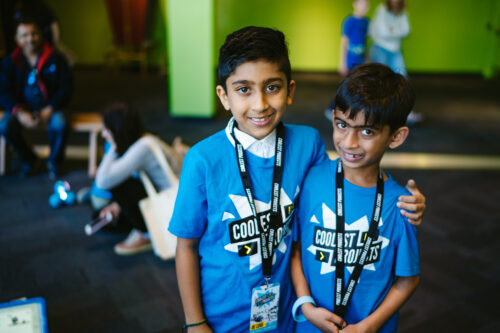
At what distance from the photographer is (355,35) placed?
5410mm

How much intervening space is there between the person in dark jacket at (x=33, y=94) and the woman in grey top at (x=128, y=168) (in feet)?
5.35

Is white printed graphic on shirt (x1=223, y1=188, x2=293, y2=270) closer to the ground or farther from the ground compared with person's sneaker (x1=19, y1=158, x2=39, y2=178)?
farther from the ground

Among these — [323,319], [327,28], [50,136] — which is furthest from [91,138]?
[327,28]

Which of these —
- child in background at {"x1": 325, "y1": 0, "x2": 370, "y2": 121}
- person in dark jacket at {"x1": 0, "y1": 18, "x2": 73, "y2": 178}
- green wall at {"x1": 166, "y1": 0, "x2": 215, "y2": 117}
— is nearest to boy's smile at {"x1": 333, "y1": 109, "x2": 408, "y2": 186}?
person in dark jacket at {"x1": 0, "y1": 18, "x2": 73, "y2": 178}

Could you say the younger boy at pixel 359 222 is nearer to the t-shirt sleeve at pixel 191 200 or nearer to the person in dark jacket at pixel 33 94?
the t-shirt sleeve at pixel 191 200

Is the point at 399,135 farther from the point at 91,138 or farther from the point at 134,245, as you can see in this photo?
the point at 91,138

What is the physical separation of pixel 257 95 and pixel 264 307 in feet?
1.93

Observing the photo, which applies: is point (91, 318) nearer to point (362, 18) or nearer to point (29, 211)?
point (29, 211)

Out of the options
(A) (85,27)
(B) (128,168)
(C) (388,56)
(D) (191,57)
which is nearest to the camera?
(B) (128,168)

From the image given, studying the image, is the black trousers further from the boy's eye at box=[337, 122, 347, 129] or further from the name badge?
the boy's eye at box=[337, 122, 347, 129]

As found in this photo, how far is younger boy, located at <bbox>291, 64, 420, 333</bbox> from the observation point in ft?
3.84

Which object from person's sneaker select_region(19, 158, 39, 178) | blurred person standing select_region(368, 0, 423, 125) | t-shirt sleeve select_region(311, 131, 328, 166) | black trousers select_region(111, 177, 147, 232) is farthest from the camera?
blurred person standing select_region(368, 0, 423, 125)

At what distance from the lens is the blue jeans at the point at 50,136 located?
400 cm

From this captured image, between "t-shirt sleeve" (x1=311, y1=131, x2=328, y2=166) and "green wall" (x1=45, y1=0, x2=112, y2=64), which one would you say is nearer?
"t-shirt sleeve" (x1=311, y1=131, x2=328, y2=166)
